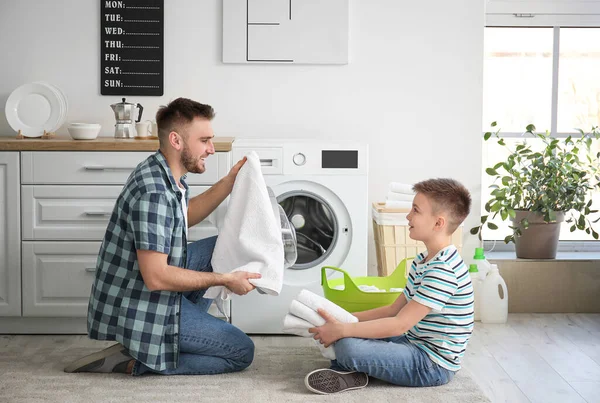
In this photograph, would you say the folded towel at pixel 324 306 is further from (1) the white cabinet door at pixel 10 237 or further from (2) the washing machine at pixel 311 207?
(1) the white cabinet door at pixel 10 237

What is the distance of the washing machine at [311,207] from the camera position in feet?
11.8

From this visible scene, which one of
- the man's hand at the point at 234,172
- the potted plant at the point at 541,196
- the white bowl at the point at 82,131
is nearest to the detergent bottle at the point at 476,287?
the potted plant at the point at 541,196

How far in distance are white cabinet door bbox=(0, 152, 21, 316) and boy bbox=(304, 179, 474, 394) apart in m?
1.46

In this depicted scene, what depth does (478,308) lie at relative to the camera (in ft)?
13.0

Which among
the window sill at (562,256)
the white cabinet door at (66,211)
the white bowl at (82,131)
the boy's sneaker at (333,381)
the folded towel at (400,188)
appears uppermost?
the white bowl at (82,131)

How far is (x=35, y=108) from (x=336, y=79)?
1472 millimetres

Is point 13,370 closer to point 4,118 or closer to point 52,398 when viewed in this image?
point 52,398

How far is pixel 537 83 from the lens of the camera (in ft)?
15.0

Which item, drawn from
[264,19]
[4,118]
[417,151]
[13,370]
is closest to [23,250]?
[13,370]

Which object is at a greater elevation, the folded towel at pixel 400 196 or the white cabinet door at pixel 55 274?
the folded towel at pixel 400 196

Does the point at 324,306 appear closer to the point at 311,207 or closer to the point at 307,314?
the point at 307,314

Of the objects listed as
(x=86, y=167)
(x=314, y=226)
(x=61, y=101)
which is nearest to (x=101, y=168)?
(x=86, y=167)

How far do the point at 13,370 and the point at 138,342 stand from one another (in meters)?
0.54

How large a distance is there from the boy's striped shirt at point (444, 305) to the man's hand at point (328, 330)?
0.26m
